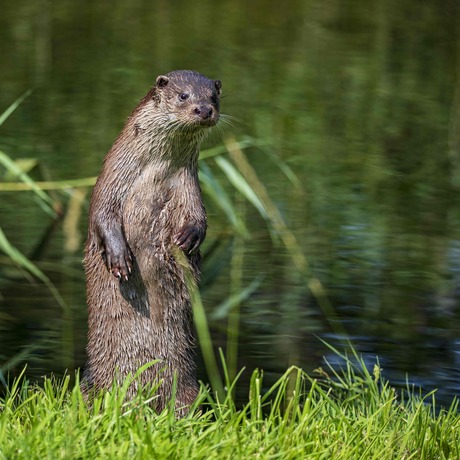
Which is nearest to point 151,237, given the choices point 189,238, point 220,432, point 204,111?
point 189,238

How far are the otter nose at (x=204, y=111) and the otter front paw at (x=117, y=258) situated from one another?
60 cm

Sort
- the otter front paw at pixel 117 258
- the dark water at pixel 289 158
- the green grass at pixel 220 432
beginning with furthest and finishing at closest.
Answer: the dark water at pixel 289 158, the otter front paw at pixel 117 258, the green grass at pixel 220 432

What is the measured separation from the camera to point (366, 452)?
4.74m

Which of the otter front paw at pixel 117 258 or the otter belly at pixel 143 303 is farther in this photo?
the otter belly at pixel 143 303

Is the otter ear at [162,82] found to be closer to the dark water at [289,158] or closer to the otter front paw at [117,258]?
the otter front paw at [117,258]

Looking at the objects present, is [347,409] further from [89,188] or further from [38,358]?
[89,188]

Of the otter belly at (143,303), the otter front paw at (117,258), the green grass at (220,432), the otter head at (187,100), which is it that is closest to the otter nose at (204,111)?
the otter head at (187,100)

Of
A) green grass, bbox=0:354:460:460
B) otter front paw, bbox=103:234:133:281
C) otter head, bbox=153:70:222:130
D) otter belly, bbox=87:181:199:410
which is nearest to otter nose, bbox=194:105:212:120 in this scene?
otter head, bbox=153:70:222:130

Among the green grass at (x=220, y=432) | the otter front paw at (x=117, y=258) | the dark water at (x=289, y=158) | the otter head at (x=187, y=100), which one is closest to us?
the green grass at (x=220, y=432)

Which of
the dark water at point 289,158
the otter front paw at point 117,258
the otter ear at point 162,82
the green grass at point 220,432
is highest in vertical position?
the otter ear at point 162,82

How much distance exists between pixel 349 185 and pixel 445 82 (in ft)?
21.1

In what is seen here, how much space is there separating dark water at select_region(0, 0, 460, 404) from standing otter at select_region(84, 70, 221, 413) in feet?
2.86

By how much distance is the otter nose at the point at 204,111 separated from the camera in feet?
18.5

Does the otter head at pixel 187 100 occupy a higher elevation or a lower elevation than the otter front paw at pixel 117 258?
higher
